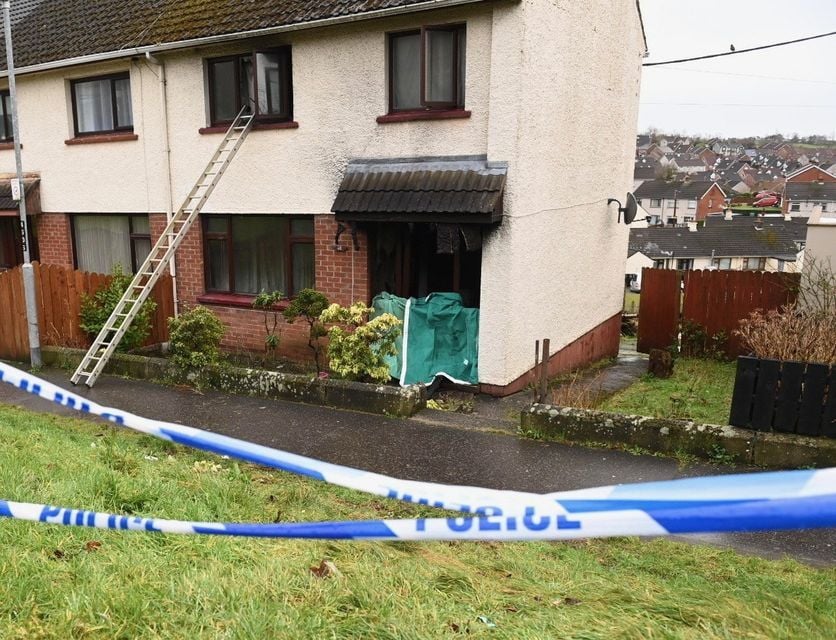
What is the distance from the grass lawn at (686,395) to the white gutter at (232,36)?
5.92m

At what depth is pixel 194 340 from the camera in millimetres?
9156

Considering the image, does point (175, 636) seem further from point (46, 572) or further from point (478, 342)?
point (478, 342)

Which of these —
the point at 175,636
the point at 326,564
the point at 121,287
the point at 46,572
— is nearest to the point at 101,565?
the point at 46,572

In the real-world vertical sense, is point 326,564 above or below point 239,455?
below

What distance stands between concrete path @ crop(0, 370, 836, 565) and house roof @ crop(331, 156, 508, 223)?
283cm

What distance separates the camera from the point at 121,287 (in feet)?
A: 34.8

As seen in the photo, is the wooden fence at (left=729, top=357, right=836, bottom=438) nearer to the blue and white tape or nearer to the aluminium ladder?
the blue and white tape

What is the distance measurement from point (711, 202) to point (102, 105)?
9324 cm

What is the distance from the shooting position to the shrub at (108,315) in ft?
33.9

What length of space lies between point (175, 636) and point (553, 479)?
413 centimetres

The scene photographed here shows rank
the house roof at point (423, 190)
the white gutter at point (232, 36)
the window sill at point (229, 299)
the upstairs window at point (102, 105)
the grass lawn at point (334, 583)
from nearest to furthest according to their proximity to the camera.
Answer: the grass lawn at point (334, 583) → the white gutter at point (232, 36) → the house roof at point (423, 190) → the window sill at point (229, 299) → the upstairs window at point (102, 105)

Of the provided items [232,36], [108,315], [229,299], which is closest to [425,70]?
[232,36]

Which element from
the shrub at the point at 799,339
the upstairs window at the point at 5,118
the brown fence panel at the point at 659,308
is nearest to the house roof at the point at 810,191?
the brown fence panel at the point at 659,308

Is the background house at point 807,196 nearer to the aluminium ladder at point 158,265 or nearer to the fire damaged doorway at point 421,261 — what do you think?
the fire damaged doorway at point 421,261
